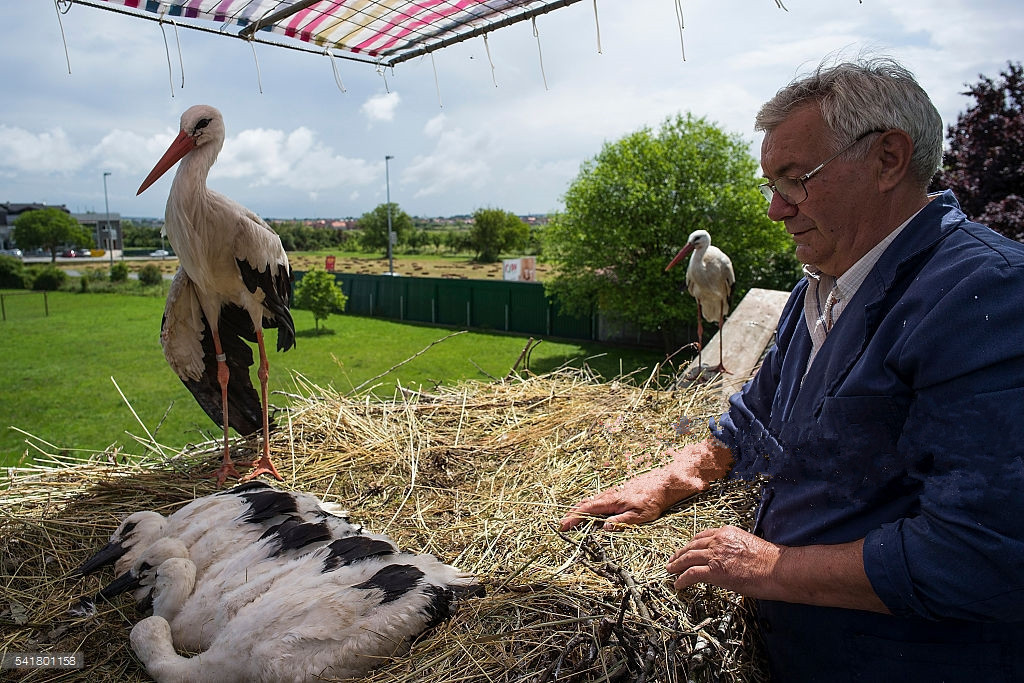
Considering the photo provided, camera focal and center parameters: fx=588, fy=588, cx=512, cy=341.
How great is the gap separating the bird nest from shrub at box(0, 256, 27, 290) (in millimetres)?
26383

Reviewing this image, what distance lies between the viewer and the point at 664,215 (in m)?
13.2

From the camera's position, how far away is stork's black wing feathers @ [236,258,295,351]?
3898mm

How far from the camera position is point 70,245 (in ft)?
44.1

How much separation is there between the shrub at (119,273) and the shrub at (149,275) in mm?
611

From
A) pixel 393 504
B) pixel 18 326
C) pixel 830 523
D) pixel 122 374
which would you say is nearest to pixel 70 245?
pixel 122 374

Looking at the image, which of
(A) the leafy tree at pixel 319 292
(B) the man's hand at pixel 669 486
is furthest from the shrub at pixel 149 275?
(B) the man's hand at pixel 669 486

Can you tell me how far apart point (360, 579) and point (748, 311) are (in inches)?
254

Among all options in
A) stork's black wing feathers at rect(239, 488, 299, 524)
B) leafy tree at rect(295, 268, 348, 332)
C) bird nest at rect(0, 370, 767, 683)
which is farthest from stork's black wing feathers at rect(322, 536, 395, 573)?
leafy tree at rect(295, 268, 348, 332)

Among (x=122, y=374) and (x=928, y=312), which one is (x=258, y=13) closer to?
(x=928, y=312)

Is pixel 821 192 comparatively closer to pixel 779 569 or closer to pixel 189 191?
pixel 779 569

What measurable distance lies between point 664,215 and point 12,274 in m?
26.3

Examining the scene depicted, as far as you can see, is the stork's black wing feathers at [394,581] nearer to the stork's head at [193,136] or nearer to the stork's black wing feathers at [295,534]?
the stork's black wing feathers at [295,534]

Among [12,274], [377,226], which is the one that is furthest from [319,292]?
[377,226]

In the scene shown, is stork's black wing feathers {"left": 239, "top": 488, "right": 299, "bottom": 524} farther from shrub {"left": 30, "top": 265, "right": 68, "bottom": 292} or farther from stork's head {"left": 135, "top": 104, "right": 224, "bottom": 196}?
shrub {"left": 30, "top": 265, "right": 68, "bottom": 292}
